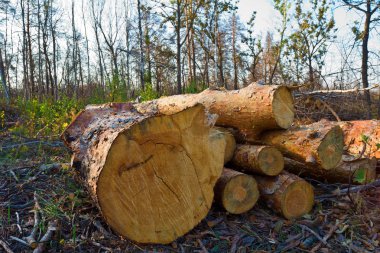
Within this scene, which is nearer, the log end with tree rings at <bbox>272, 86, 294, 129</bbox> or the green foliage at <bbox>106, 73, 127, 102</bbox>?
the log end with tree rings at <bbox>272, 86, 294, 129</bbox>

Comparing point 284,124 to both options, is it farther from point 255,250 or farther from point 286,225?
point 255,250

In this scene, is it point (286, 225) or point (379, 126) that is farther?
point (379, 126)

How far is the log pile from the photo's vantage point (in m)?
1.95

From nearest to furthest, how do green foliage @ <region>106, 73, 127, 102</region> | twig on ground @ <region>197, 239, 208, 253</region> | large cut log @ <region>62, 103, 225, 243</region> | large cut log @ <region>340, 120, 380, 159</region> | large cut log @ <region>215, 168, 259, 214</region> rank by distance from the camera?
large cut log @ <region>62, 103, 225, 243</region> < twig on ground @ <region>197, 239, 208, 253</region> < large cut log @ <region>215, 168, 259, 214</region> < large cut log @ <region>340, 120, 380, 159</region> < green foliage @ <region>106, 73, 127, 102</region>

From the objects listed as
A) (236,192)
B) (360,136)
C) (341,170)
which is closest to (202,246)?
(236,192)

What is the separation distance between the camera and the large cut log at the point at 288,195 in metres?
2.47

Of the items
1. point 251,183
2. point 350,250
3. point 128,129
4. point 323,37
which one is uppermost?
point 323,37

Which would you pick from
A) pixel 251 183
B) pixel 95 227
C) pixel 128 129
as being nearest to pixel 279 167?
pixel 251 183

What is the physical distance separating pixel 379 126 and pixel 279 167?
1737 millimetres

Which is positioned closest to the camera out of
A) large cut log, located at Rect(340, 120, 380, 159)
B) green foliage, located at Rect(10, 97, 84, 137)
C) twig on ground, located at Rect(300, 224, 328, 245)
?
twig on ground, located at Rect(300, 224, 328, 245)

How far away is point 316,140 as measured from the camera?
8.72 ft

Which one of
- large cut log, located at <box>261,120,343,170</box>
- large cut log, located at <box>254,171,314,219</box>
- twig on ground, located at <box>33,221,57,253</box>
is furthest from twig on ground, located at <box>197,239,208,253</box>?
large cut log, located at <box>261,120,343,170</box>

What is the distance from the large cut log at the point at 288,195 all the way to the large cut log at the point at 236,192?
0.13 m

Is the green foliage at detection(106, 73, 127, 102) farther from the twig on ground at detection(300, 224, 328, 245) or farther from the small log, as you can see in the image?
the twig on ground at detection(300, 224, 328, 245)
